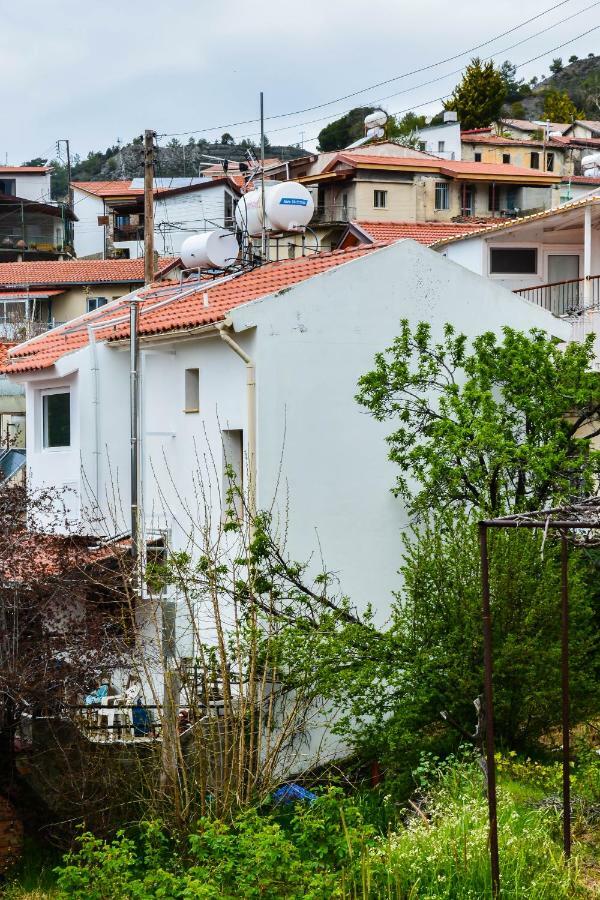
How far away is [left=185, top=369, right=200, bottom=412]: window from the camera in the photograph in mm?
19812

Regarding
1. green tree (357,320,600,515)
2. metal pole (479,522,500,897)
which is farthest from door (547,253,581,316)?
metal pole (479,522,500,897)

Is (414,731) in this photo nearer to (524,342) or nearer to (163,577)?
(163,577)

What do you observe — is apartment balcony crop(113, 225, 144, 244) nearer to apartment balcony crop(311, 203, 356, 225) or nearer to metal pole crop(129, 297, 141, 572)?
apartment balcony crop(311, 203, 356, 225)

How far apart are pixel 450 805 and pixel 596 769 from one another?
2.00 metres

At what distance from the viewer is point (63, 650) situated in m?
16.9

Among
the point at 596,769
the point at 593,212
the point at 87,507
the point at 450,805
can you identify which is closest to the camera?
the point at 450,805

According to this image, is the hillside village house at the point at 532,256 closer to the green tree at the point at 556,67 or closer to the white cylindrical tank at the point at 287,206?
the white cylindrical tank at the point at 287,206

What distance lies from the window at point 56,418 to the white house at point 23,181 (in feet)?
154

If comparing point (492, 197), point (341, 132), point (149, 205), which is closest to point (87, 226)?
point (492, 197)

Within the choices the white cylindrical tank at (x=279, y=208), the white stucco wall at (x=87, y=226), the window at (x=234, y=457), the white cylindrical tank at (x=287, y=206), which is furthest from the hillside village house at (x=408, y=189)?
the window at (x=234, y=457)

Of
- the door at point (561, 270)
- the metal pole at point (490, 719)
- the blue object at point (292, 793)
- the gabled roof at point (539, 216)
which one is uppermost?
the gabled roof at point (539, 216)

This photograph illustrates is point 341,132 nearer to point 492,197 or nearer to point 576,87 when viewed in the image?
point 576,87


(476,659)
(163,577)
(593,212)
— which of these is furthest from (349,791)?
(593,212)

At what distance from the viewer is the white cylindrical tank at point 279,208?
22.0 metres
